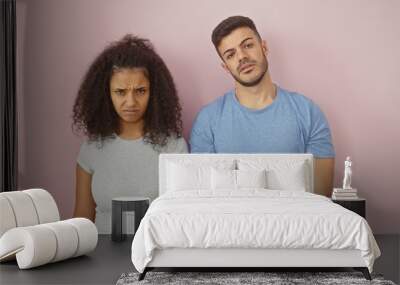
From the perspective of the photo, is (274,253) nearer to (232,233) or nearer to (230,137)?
(232,233)

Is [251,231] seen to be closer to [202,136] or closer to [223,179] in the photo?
[223,179]

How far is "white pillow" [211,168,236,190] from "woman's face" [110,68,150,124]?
3.93 feet

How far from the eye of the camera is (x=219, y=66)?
A: 7.16 metres

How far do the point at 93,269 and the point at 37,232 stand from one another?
0.52 metres

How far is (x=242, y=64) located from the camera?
7.00 m

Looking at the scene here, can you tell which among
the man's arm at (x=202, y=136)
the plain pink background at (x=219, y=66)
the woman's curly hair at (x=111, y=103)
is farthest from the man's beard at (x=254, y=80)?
the woman's curly hair at (x=111, y=103)

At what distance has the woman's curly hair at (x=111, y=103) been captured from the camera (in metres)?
7.03

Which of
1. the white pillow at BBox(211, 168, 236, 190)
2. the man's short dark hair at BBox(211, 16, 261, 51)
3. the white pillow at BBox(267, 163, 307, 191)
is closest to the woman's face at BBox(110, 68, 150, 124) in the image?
the man's short dark hair at BBox(211, 16, 261, 51)

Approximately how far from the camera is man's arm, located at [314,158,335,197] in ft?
23.1

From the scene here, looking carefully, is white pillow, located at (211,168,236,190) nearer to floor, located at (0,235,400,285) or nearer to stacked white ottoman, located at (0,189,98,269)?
floor, located at (0,235,400,285)

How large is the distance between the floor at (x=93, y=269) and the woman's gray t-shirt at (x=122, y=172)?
77cm

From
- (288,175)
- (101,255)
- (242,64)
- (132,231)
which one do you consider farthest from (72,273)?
(242,64)

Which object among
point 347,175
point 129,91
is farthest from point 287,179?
point 129,91

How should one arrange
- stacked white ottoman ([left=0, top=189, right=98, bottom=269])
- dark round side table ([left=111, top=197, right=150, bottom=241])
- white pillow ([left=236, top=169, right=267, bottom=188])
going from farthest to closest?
dark round side table ([left=111, top=197, right=150, bottom=241])
white pillow ([left=236, top=169, right=267, bottom=188])
stacked white ottoman ([left=0, top=189, right=98, bottom=269])
